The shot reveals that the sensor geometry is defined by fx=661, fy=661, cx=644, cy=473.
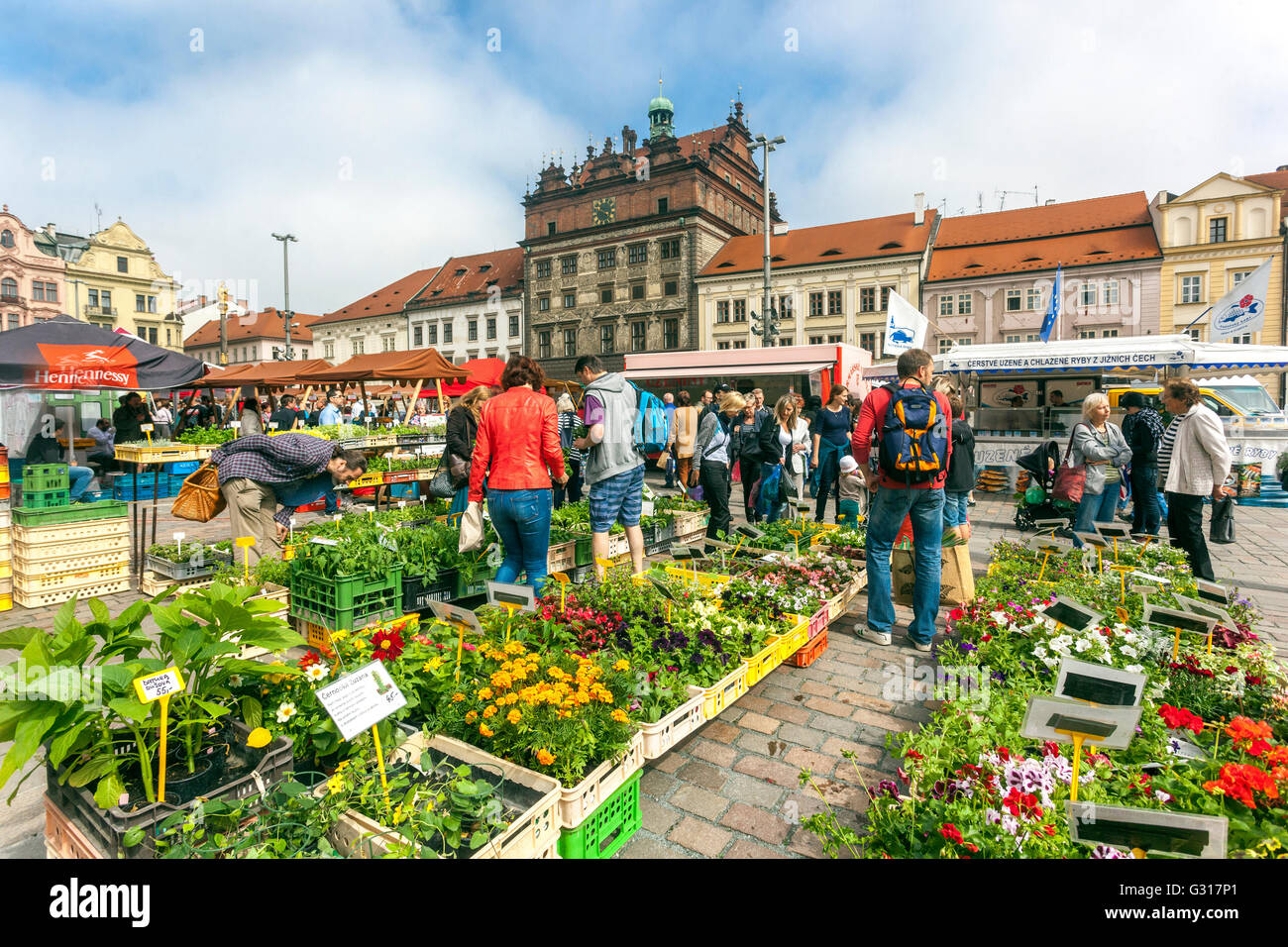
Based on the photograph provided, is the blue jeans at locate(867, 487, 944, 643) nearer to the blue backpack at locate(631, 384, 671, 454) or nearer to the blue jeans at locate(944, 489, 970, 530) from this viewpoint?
the blue jeans at locate(944, 489, 970, 530)

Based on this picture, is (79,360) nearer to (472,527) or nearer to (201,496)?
(201,496)

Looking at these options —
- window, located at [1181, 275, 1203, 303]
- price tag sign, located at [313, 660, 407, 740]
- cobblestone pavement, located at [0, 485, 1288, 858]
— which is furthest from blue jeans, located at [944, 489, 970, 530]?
window, located at [1181, 275, 1203, 303]

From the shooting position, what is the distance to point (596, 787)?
7.58ft

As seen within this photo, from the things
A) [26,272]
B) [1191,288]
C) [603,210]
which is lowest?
[1191,288]

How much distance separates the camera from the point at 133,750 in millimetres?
2215

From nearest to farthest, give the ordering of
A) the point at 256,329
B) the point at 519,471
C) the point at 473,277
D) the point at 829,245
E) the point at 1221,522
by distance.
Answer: the point at 519,471 < the point at 1221,522 < the point at 829,245 < the point at 473,277 < the point at 256,329

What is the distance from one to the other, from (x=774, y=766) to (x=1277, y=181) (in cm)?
5022

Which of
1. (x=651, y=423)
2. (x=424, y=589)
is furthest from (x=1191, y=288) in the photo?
(x=424, y=589)

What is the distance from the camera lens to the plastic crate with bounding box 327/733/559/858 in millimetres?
1916

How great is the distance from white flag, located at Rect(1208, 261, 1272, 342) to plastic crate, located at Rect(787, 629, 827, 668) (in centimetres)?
1341

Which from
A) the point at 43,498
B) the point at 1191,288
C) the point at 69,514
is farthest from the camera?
the point at 1191,288

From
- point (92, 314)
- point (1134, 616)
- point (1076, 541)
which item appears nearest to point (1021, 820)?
point (1134, 616)
